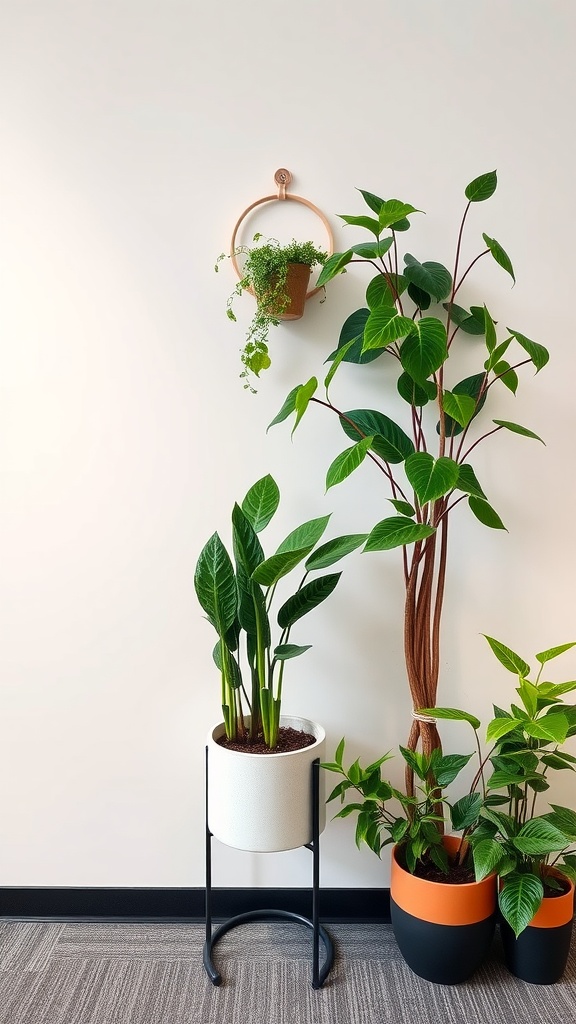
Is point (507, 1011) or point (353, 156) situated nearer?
point (507, 1011)

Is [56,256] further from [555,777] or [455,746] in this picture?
[555,777]

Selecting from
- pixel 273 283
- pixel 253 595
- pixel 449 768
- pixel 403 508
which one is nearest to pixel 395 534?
pixel 403 508

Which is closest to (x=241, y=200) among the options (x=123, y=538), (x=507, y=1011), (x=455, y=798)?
(x=123, y=538)

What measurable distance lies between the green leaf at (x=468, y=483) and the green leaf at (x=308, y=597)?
0.35m

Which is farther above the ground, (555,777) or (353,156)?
(353,156)

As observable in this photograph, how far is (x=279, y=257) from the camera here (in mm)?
1654

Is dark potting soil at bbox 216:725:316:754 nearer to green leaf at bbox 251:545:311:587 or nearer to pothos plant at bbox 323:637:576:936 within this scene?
pothos plant at bbox 323:637:576:936

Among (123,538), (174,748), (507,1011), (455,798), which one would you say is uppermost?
(123,538)

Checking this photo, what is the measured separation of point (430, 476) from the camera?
1375 millimetres

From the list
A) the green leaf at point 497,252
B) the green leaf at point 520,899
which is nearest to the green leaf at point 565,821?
the green leaf at point 520,899

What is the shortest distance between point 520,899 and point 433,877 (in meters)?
0.22

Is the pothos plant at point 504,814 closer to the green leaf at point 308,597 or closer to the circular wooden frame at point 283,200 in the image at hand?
the green leaf at point 308,597

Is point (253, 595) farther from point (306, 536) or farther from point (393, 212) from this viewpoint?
point (393, 212)

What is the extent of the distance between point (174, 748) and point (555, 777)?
39.9 inches
